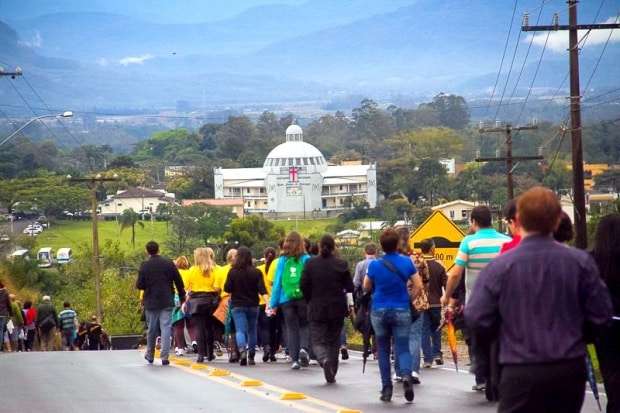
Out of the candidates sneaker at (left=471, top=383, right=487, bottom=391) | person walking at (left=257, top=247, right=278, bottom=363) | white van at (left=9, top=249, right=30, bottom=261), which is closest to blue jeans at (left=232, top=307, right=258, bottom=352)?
person walking at (left=257, top=247, right=278, bottom=363)

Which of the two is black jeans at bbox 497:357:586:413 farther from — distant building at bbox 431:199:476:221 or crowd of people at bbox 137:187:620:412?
distant building at bbox 431:199:476:221

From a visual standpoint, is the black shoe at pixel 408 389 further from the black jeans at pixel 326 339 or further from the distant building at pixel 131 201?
the distant building at pixel 131 201

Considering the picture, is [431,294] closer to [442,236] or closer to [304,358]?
[304,358]

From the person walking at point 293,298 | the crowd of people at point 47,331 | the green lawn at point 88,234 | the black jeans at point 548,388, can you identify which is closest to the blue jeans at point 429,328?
the person walking at point 293,298

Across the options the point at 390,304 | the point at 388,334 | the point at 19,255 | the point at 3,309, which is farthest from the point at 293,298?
the point at 19,255

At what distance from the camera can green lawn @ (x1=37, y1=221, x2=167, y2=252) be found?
119606mm

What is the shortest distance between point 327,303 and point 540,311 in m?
7.95

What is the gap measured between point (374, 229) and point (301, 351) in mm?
102936

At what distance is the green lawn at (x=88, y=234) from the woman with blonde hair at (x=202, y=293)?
92.2m

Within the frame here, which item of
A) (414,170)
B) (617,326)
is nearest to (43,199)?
(414,170)

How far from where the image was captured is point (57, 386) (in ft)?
53.7

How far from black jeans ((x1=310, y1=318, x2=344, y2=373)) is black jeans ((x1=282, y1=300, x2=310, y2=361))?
1950 millimetres

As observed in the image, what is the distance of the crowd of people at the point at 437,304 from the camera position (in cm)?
787

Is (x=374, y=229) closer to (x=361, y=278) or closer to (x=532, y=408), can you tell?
(x=361, y=278)
